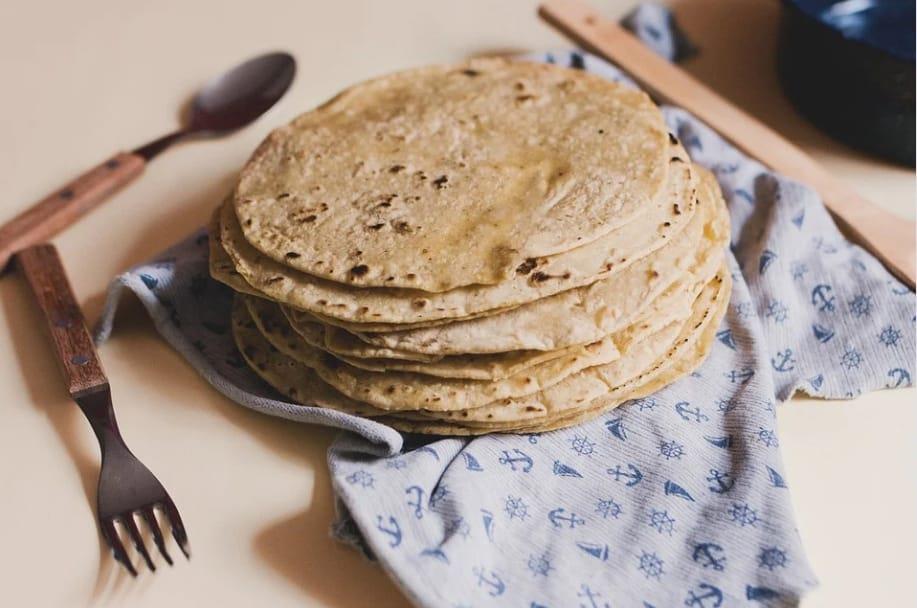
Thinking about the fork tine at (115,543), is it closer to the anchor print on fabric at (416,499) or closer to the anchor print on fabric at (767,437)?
the anchor print on fabric at (416,499)

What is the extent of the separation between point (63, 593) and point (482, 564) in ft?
1.53

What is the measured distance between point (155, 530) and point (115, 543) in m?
0.04

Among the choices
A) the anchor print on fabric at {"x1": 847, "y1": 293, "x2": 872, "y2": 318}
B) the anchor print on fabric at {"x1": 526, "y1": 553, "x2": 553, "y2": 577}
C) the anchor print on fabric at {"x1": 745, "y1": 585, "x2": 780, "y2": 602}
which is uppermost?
the anchor print on fabric at {"x1": 526, "y1": 553, "x2": 553, "y2": 577}

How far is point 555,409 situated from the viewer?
3.74ft

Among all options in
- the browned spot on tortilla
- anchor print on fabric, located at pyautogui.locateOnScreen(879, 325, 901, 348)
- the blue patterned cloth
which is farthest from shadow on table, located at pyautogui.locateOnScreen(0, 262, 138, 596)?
anchor print on fabric, located at pyautogui.locateOnScreen(879, 325, 901, 348)

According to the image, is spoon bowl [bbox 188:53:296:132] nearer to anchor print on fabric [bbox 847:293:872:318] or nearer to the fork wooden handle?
the fork wooden handle

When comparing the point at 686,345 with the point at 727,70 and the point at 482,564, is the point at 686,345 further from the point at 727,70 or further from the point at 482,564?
the point at 727,70

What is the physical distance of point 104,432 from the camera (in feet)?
3.76

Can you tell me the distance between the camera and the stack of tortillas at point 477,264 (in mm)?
1101

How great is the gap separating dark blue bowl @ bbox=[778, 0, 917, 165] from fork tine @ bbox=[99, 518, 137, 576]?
1344 millimetres

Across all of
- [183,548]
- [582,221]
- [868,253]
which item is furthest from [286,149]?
[868,253]

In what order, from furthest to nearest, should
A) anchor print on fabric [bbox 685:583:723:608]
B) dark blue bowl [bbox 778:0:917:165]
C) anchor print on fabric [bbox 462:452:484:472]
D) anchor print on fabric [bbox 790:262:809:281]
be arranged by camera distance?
dark blue bowl [bbox 778:0:917:165]
anchor print on fabric [bbox 790:262:809:281]
anchor print on fabric [bbox 462:452:484:472]
anchor print on fabric [bbox 685:583:723:608]

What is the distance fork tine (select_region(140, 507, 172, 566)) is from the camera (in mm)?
1050

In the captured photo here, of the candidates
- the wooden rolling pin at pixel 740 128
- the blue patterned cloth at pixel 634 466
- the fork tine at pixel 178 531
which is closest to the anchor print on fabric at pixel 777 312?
the blue patterned cloth at pixel 634 466
